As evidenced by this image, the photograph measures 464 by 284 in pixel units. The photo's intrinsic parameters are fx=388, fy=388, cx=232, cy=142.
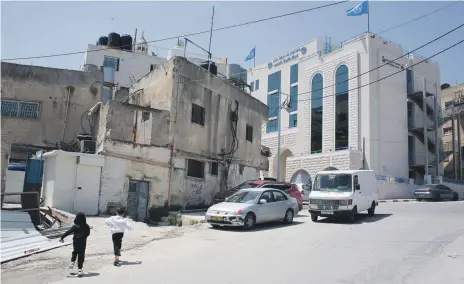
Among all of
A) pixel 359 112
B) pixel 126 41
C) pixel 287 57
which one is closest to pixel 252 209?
pixel 359 112

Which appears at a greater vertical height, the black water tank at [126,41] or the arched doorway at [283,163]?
the black water tank at [126,41]

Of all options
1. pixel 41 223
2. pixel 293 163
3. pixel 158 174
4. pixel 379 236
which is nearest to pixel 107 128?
pixel 158 174

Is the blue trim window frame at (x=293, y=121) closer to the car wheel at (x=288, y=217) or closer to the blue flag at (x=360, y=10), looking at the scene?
the blue flag at (x=360, y=10)

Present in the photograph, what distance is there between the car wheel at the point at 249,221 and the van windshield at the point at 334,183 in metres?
3.77

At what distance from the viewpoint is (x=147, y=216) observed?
Answer: 1867cm

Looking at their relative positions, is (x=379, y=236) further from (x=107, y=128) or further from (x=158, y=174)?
(x=107, y=128)

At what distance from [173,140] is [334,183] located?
336 inches

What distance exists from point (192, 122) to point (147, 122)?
2.60 meters

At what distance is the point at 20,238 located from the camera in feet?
37.0

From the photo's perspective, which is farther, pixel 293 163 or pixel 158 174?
pixel 293 163

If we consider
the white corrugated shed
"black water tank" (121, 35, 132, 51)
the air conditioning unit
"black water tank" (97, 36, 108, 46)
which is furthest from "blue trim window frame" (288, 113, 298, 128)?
the white corrugated shed

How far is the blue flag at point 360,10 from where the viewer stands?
36334mm

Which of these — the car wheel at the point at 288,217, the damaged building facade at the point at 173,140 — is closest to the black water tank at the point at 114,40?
the damaged building facade at the point at 173,140

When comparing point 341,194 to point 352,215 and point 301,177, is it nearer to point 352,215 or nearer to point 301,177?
point 352,215
